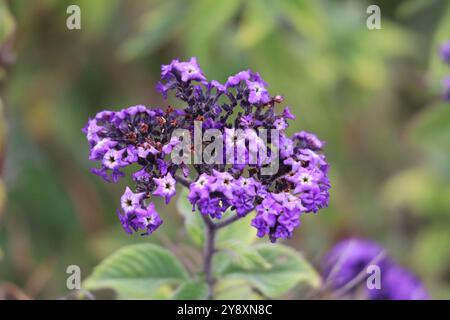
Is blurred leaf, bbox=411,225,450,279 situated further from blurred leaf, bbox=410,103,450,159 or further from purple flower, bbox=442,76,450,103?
purple flower, bbox=442,76,450,103

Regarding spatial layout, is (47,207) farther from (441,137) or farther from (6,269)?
(441,137)

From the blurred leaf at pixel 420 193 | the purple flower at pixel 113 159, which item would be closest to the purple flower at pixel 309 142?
the purple flower at pixel 113 159

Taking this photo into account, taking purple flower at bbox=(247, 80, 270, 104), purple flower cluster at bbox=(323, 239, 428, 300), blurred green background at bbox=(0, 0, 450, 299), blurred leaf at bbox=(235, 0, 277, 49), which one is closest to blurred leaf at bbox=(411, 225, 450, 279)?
blurred green background at bbox=(0, 0, 450, 299)

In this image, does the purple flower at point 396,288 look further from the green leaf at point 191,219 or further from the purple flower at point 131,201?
the purple flower at point 131,201

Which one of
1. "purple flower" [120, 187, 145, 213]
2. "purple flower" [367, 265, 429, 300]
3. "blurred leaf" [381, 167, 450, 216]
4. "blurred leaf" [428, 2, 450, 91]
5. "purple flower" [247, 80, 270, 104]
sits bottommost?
"purple flower" [367, 265, 429, 300]

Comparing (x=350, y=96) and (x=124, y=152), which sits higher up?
(x=350, y=96)
